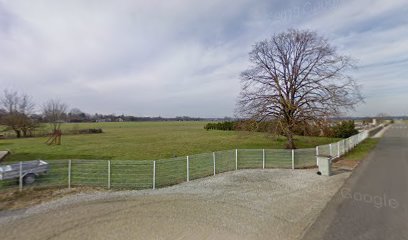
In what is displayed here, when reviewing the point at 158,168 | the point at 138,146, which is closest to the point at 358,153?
the point at 158,168

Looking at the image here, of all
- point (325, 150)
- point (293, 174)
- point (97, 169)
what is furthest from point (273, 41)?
point (97, 169)

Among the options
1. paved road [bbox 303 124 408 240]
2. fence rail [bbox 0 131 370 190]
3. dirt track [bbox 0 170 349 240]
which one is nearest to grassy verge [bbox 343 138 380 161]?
fence rail [bbox 0 131 370 190]

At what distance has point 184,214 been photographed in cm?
607

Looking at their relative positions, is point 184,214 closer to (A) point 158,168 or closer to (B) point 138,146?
(A) point 158,168

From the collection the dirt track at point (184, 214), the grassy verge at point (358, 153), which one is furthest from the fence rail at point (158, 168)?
the grassy verge at point (358, 153)

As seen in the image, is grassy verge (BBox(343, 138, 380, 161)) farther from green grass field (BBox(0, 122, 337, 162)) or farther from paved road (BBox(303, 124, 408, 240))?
Answer: paved road (BBox(303, 124, 408, 240))

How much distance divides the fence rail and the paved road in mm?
3580

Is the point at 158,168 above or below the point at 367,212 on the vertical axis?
above

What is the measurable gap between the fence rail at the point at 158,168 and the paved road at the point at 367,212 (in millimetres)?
3580

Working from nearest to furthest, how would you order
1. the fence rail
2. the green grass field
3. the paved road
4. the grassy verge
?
the paved road, the fence rail, the grassy verge, the green grass field

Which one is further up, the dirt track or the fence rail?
the fence rail

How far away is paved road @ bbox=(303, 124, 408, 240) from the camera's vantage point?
5.02 metres

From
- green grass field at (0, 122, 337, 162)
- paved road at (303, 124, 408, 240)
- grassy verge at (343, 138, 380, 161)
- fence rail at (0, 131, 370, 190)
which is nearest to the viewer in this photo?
paved road at (303, 124, 408, 240)

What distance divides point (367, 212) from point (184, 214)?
179 inches
